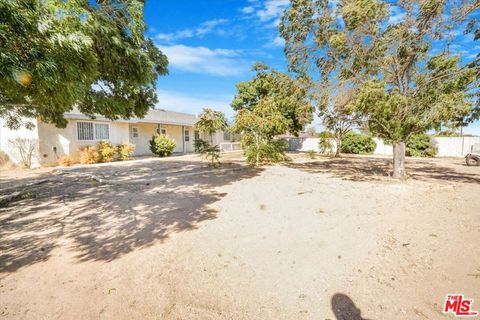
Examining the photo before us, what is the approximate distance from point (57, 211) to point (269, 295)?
5.77m

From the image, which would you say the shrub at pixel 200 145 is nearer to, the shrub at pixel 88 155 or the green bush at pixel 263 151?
the green bush at pixel 263 151

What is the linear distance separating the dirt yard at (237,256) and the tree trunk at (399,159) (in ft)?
8.94

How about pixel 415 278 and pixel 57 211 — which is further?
pixel 57 211

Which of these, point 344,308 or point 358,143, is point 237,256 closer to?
point 344,308

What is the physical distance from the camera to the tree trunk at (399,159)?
32.2 ft

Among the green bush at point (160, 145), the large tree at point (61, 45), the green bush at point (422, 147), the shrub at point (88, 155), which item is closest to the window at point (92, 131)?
the shrub at point (88, 155)

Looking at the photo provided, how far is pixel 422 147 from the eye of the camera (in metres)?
22.4

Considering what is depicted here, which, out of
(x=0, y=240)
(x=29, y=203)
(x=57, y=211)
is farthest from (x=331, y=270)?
(x=29, y=203)

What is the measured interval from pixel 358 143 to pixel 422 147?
5346mm

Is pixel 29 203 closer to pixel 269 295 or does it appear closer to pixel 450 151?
pixel 269 295

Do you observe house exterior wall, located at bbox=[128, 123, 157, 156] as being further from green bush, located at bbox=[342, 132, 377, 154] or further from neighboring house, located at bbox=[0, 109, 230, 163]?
green bush, located at bbox=[342, 132, 377, 154]

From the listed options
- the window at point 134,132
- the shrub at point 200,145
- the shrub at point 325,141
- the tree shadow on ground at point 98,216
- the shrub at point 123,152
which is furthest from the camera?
the shrub at point 325,141

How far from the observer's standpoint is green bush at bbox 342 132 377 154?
2541cm

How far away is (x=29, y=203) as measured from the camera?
22.5 feet
